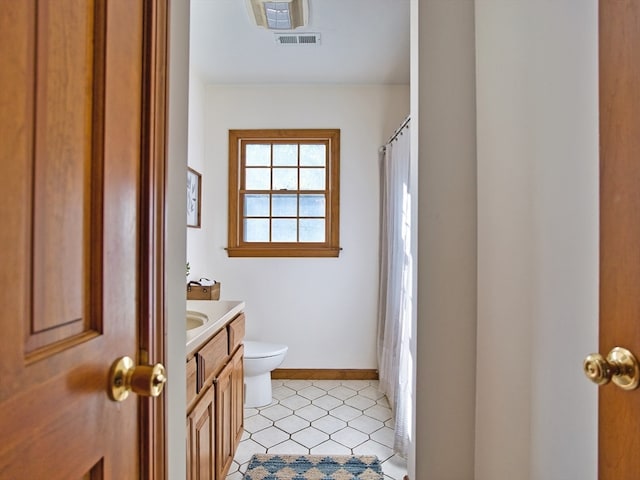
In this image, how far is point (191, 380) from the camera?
1256 mm

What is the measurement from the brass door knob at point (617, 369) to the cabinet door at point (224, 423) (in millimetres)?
1356

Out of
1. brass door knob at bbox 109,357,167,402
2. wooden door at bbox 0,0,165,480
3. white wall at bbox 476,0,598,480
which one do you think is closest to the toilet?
white wall at bbox 476,0,598,480

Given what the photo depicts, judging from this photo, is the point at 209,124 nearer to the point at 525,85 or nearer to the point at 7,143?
the point at 525,85

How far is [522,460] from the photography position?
1.02 m

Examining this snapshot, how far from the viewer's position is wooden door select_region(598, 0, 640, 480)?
0.59m

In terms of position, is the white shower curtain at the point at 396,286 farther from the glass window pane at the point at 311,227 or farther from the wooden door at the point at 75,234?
the wooden door at the point at 75,234

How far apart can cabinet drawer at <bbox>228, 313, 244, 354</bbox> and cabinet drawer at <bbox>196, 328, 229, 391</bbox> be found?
6 cm

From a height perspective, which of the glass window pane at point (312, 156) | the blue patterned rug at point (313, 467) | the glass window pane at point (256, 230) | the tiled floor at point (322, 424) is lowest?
the tiled floor at point (322, 424)

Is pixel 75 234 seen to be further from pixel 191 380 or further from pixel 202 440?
pixel 202 440

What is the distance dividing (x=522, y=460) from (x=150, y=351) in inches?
40.5

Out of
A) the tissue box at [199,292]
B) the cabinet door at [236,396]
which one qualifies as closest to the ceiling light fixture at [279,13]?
the tissue box at [199,292]

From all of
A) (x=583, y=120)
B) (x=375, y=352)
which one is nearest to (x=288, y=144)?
(x=375, y=352)

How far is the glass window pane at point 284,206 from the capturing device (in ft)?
10.7

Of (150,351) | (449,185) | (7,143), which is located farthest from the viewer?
(449,185)
